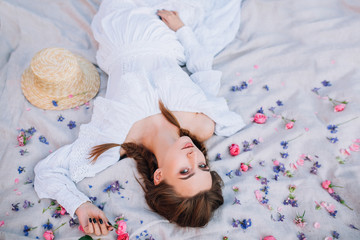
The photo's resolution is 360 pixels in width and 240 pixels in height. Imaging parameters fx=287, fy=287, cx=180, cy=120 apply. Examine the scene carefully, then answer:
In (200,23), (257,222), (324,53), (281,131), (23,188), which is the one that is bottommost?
(257,222)

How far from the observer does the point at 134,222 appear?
1.80m

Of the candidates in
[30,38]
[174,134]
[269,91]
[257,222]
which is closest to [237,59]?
[269,91]

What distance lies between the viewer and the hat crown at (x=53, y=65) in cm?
206

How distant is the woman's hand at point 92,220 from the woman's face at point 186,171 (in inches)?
16.4

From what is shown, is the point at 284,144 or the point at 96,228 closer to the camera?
the point at 96,228

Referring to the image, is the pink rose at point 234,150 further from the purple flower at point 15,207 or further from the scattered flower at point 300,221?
the purple flower at point 15,207

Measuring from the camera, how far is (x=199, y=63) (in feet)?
7.92

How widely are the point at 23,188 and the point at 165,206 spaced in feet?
3.23

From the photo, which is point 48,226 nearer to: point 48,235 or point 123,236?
point 48,235

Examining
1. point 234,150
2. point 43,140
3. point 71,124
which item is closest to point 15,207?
point 43,140

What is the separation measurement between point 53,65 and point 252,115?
1557mm

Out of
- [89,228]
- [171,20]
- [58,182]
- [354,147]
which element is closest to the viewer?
[89,228]

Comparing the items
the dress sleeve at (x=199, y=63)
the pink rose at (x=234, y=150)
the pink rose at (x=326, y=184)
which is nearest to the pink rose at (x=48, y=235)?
the pink rose at (x=234, y=150)

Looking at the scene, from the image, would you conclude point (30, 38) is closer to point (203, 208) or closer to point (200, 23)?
point (200, 23)
